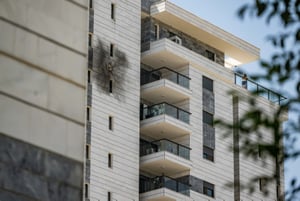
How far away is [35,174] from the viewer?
407 inches

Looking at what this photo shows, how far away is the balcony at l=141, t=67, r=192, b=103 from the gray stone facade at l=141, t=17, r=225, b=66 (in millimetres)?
1392

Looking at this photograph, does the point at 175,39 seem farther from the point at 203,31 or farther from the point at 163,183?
the point at 163,183

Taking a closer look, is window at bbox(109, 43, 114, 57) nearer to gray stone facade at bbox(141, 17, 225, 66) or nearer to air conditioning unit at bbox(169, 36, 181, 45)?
gray stone facade at bbox(141, 17, 225, 66)

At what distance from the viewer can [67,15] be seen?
11.2m

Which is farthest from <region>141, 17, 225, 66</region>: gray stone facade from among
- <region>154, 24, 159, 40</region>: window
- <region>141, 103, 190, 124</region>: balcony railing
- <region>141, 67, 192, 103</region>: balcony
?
<region>141, 103, 190, 124</region>: balcony railing

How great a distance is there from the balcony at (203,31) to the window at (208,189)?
311 inches

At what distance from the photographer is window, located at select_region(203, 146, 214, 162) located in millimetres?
59781

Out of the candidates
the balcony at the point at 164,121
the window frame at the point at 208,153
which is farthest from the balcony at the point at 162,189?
the window frame at the point at 208,153

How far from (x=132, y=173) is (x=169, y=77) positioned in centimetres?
632

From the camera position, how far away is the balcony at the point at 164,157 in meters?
56.7

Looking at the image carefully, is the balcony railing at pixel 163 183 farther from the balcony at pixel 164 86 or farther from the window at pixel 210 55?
the window at pixel 210 55

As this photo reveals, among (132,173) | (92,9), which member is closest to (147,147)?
(132,173)

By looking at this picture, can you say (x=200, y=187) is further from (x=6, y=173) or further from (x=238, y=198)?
(x=6, y=173)

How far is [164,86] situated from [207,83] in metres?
4.55
